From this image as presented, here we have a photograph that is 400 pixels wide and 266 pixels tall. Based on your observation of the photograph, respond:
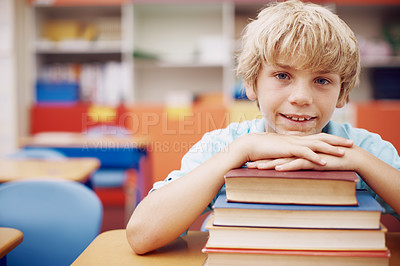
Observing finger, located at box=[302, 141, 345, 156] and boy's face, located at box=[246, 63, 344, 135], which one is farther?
boy's face, located at box=[246, 63, 344, 135]

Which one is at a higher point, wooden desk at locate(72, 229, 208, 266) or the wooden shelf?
the wooden shelf

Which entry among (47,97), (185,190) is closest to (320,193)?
(185,190)

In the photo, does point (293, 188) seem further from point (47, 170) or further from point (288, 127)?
point (47, 170)

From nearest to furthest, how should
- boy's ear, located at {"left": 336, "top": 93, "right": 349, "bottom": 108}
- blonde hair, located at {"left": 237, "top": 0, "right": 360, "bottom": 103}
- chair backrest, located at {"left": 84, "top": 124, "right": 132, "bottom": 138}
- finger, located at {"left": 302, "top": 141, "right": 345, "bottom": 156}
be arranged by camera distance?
1. finger, located at {"left": 302, "top": 141, "right": 345, "bottom": 156}
2. blonde hair, located at {"left": 237, "top": 0, "right": 360, "bottom": 103}
3. boy's ear, located at {"left": 336, "top": 93, "right": 349, "bottom": 108}
4. chair backrest, located at {"left": 84, "top": 124, "right": 132, "bottom": 138}

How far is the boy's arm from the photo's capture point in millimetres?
702

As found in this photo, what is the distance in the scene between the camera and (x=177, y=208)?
0.73 meters

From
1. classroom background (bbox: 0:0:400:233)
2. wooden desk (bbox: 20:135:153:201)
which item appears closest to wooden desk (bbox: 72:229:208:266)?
wooden desk (bbox: 20:135:153:201)

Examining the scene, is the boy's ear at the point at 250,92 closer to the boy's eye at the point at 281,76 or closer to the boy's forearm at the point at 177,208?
the boy's eye at the point at 281,76

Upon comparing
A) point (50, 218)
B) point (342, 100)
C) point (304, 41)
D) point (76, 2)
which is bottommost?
point (50, 218)

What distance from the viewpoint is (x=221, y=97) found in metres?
3.69

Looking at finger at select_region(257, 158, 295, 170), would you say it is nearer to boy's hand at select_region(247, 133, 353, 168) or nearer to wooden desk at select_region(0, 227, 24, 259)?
boy's hand at select_region(247, 133, 353, 168)

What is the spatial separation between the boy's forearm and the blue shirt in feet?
0.25

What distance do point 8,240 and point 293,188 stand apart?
1.87 feet

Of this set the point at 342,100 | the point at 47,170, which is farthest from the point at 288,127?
the point at 47,170
